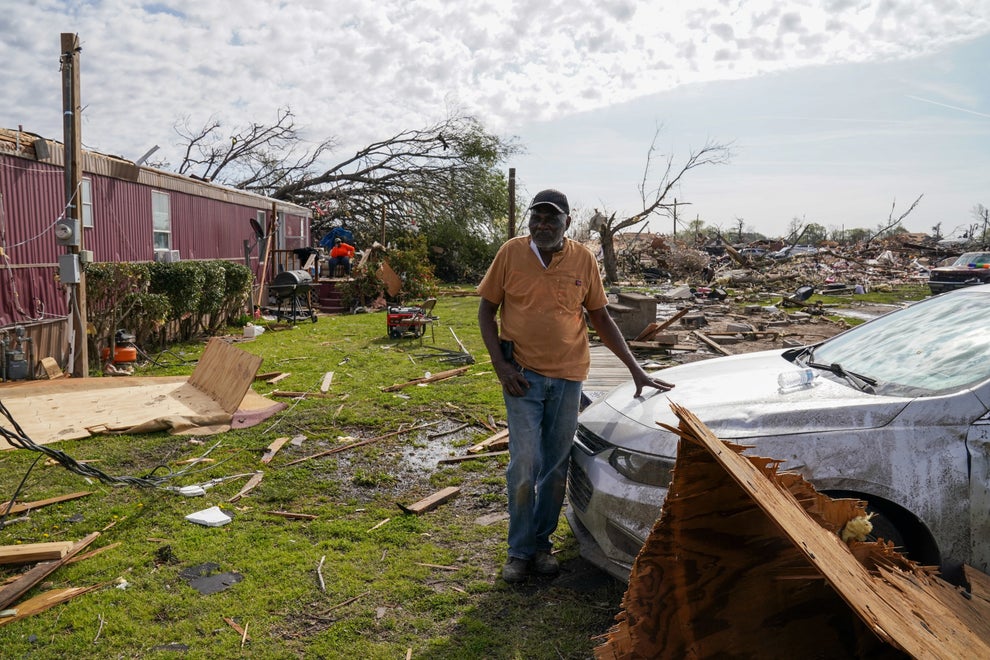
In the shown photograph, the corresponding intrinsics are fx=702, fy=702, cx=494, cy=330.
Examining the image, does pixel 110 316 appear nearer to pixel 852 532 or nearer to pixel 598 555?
pixel 598 555

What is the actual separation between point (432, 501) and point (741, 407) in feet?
8.43

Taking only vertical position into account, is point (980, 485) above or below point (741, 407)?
below

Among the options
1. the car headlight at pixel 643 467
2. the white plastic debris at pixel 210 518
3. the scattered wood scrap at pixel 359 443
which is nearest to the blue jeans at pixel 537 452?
the car headlight at pixel 643 467

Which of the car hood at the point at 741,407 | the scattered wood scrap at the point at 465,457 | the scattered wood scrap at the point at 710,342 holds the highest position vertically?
the car hood at the point at 741,407

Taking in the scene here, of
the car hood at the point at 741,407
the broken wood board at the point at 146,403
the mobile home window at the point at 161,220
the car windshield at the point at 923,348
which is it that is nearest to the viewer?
the car hood at the point at 741,407

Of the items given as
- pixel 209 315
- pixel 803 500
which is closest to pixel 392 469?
pixel 803 500

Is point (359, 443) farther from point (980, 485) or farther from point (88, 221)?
point (88, 221)

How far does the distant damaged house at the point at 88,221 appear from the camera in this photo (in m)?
9.56

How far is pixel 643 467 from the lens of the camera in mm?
3270

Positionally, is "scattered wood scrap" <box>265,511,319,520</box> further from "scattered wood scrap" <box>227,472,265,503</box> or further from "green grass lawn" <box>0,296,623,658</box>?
"scattered wood scrap" <box>227,472,265,503</box>

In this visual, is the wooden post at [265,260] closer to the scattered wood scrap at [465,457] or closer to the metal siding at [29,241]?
the metal siding at [29,241]

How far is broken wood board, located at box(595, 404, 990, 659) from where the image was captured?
1875 millimetres

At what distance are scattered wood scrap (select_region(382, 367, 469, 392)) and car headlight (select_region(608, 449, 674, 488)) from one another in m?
5.74

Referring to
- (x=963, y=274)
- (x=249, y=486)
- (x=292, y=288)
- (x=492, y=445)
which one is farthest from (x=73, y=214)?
(x=963, y=274)
